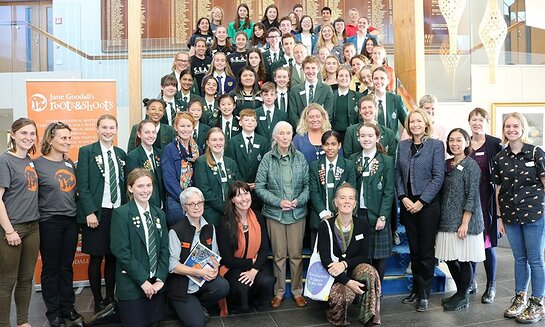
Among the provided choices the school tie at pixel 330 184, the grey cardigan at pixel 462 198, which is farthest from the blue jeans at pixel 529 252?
the school tie at pixel 330 184

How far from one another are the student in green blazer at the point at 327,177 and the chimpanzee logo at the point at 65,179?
2.08 m

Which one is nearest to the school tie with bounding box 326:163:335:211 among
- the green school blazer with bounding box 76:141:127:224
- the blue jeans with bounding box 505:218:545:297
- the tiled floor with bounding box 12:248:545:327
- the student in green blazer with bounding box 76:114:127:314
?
the tiled floor with bounding box 12:248:545:327

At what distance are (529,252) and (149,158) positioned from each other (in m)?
3.35

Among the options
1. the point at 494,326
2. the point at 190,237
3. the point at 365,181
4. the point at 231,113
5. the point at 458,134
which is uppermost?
the point at 231,113

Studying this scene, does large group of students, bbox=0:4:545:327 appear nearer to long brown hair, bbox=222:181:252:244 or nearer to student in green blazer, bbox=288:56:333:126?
long brown hair, bbox=222:181:252:244

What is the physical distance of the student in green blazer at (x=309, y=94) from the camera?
5.29 metres

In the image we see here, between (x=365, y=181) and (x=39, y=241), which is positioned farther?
(x=365, y=181)

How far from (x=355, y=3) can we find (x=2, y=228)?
28.7 ft

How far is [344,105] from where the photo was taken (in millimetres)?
5410

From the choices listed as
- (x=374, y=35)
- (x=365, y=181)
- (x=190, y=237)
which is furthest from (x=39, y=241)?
(x=374, y=35)

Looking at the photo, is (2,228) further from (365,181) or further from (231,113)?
(365,181)

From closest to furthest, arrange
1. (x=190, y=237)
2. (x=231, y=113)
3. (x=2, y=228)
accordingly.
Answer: (x=2, y=228) → (x=190, y=237) → (x=231, y=113)

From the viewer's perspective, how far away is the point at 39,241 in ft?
12.1

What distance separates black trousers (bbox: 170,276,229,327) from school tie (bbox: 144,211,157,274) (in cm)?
40
